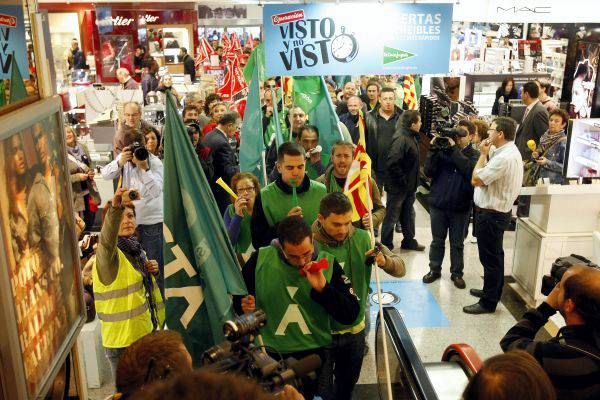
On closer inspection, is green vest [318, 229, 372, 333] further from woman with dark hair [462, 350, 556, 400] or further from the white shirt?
the white shirt

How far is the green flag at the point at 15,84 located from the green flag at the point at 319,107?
4.45m

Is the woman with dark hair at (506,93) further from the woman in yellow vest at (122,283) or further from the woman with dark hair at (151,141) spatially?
the woman in yellow vest at (122,283)

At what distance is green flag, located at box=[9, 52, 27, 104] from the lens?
6.71ft

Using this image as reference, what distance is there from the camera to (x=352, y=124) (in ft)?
26.6

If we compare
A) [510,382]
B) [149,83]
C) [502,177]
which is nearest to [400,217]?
[502,177]

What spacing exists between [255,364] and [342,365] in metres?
1.86

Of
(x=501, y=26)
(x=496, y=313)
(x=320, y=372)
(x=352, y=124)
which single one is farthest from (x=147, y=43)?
(x=320, y=372)

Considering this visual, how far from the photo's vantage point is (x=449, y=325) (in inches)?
225

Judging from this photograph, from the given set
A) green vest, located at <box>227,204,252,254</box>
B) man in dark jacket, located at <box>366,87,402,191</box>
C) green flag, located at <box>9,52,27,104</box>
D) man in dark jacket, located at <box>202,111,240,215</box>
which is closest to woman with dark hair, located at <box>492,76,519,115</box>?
man in dark jacket, located at <box>366,87,402,191</box>

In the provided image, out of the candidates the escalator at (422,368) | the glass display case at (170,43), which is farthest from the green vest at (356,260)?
the glass display case at (170,43)

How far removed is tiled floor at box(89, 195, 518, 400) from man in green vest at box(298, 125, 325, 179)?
1440mm

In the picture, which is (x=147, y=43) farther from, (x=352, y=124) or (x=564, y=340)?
(x=564, y=340)

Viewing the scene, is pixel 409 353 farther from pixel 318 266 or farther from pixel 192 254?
pixel 192 254

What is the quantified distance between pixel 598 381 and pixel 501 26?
52.9 feet
